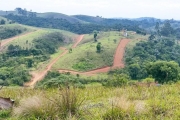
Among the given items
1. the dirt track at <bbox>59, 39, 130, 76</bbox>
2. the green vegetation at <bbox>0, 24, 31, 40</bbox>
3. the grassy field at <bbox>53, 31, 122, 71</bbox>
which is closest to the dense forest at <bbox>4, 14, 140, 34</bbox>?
the green vegetation at <bbox>0, 24, 31, 40</bbox>

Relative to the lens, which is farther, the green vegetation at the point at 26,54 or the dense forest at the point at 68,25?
the dense forest at the point at 68,25

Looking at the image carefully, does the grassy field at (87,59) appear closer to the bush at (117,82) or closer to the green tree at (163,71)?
the green tree at (163,71)

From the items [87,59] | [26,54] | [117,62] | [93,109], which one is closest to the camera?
[93,109]

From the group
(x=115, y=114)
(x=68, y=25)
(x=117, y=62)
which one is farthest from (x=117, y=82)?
(x=68, y=25)

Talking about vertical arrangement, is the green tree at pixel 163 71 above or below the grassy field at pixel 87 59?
above

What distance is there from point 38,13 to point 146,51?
140 m

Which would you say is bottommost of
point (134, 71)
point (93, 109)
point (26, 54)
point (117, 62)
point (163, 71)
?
point (134, 71)

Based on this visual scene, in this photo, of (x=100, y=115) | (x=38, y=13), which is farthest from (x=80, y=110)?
(x=38, y=13)

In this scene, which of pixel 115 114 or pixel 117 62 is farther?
pixel 117 62

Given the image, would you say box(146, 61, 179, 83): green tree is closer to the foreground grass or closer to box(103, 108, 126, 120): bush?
the foreground grass

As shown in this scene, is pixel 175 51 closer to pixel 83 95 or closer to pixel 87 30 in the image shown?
pixel 87 30

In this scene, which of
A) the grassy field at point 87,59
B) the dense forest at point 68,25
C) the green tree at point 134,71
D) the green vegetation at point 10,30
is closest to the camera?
the green tree at point 134,71

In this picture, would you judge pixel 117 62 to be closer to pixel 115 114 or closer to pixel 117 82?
pixel 117 82

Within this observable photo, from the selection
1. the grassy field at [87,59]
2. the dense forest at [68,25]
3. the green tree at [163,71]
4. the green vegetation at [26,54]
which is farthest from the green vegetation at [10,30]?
the green tree at [163,71]
